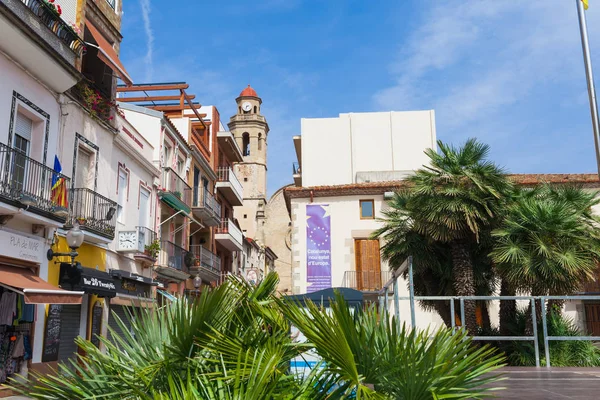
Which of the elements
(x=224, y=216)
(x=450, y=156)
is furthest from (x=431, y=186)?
(x=224, y=216)

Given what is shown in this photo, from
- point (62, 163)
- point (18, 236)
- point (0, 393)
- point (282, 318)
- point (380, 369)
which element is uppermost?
point (62, 163)

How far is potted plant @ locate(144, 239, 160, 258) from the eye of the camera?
21.1 m

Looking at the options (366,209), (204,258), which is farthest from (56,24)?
(366,209)

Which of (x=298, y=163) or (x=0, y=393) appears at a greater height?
(x=298, y=163)

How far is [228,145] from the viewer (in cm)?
3625

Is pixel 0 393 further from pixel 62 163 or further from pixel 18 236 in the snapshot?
pixel 62 163

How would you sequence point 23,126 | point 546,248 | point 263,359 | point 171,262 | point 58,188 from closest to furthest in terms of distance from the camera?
point 263,359 → point 23,126 → point 58,188 → point 546,248 → point 171,262

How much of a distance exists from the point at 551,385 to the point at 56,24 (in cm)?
1308

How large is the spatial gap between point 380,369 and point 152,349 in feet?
6.06

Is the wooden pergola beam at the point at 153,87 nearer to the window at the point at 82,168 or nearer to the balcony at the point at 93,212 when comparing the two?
the window at the point at 82,168

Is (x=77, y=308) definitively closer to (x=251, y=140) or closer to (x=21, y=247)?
(x=21, y=247)

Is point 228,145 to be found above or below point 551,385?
above

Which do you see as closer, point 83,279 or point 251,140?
point 83,279

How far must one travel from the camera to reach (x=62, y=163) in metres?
15.3
